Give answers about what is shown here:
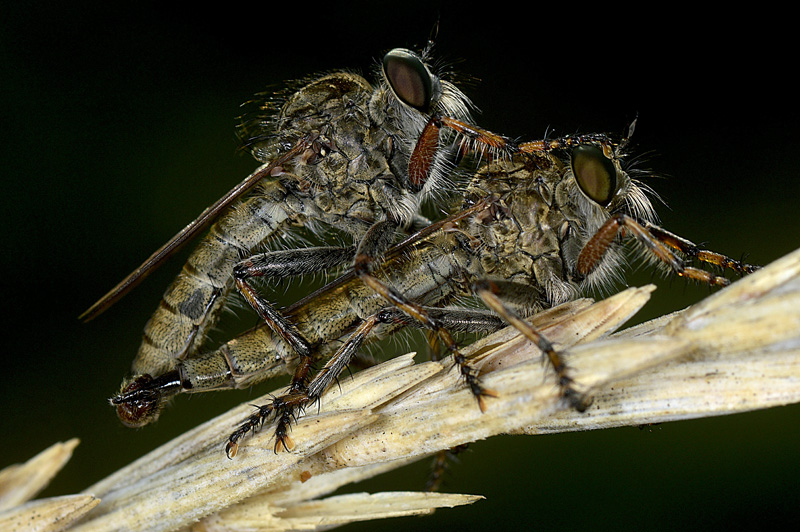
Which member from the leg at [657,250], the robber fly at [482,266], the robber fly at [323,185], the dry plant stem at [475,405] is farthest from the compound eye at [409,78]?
the dry plant stem at [475,405]

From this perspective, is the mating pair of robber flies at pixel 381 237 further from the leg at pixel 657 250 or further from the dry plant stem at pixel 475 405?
the dry plant stem at pixel 475 405

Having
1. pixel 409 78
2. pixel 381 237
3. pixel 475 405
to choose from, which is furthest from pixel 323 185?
pixel 475 405

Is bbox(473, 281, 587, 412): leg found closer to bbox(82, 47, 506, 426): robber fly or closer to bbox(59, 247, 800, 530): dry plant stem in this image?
bbox(59, 247, 800, 530): dry plant stem

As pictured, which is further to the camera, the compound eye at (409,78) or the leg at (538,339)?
the compound eye at (409,78)

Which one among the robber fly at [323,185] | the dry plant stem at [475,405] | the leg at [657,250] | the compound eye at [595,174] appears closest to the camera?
the dry plant stem at [475,405]

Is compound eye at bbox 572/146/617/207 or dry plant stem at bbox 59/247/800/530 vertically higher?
compound eye at bbox 572/146/617/207

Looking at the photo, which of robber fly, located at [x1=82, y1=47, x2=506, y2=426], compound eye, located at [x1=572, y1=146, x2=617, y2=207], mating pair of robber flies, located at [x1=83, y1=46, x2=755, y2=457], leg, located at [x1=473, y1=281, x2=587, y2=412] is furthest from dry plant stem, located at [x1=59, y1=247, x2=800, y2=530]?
robber fly, located at [x1=82, y1=47, x2=506, y2=426]

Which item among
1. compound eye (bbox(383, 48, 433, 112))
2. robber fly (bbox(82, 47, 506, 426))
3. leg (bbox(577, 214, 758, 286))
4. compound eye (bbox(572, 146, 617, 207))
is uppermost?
compound eye (bbox(383, 48, 433, 112))
